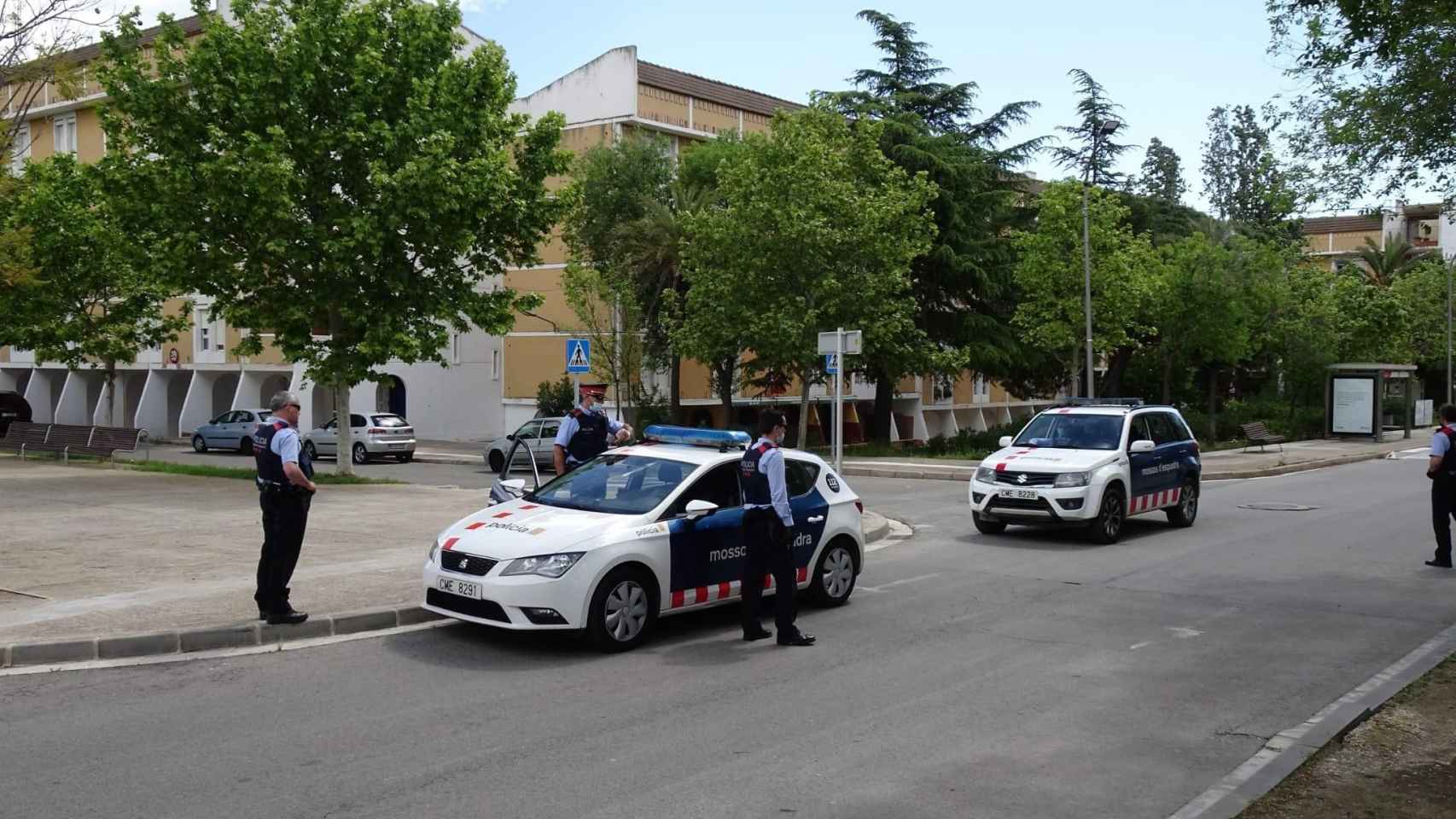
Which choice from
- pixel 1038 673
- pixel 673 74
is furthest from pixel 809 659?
pixel 673 74

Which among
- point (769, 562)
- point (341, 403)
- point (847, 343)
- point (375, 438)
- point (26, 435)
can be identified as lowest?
point (769, 562)

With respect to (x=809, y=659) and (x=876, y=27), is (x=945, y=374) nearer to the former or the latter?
(x=876, y=27)

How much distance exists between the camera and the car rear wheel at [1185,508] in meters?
17.2

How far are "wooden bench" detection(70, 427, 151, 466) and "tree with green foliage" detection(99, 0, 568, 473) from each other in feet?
27.3

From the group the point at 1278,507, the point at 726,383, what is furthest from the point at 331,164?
the point at 726,383

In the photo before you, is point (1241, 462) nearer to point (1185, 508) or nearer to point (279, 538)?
point (1185, 508)

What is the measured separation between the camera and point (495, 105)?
24.1 metres

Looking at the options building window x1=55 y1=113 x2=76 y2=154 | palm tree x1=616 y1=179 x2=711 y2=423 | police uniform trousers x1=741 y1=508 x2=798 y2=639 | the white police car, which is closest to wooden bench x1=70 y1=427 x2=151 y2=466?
palm tree x1=616 y1=179 x2=711 y2=423

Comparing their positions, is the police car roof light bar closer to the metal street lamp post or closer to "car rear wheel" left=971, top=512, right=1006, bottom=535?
"car rear wheel" left=971, top=512, right=1006, bottom=535

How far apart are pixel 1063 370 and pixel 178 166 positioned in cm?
3689

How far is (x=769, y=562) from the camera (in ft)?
30.2

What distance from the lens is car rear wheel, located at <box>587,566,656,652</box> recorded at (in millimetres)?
8648

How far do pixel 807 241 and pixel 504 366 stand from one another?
17.7m

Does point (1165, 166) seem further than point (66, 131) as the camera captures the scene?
Yes
